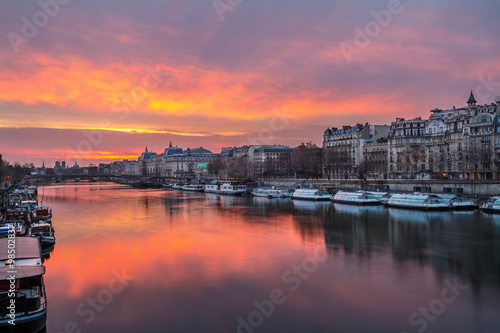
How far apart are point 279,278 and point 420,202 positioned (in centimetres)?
2833

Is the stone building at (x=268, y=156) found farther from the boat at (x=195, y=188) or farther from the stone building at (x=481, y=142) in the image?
the stone building at (x=481, y=142)

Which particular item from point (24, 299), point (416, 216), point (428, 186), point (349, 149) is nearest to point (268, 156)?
point (349, 149)

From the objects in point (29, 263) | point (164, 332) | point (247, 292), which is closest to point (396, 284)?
point (247, 292)

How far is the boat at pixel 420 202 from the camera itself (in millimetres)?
40000

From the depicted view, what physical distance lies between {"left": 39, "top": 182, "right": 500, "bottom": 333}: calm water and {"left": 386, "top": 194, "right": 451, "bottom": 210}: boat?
24.7 feet

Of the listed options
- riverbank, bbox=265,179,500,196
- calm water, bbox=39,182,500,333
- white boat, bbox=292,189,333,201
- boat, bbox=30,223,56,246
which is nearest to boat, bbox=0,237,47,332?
calm water, bbox=39,182,500,333

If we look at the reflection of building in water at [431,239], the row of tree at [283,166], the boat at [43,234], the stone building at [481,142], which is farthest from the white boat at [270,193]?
the boat at [43,234]

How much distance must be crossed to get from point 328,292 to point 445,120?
177ft

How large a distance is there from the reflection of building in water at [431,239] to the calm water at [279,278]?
0.07 meters

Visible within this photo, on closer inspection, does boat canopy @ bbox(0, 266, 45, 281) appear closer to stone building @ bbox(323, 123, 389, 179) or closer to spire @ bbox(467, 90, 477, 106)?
spire @ bbox(467, 90, 477, 106)

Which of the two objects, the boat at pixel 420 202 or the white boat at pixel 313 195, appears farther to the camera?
the white boat at pixel 313 195

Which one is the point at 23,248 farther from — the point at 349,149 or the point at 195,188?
the point at 349,149

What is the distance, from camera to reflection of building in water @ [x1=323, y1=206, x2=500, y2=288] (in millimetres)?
19297

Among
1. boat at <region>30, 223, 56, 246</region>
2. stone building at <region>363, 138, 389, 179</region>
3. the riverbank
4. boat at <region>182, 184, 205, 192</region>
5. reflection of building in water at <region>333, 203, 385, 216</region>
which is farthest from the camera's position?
boat at <region>182, 184, 205, 192</region>
